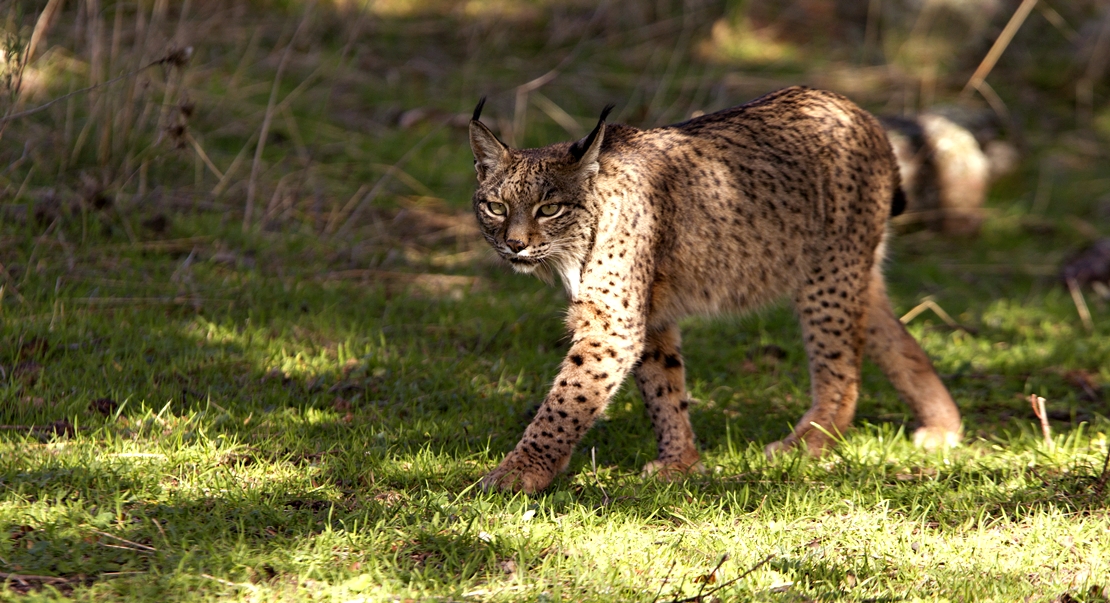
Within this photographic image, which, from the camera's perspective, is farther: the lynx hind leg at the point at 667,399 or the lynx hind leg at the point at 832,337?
the lynx hind leg at the point at 832,337

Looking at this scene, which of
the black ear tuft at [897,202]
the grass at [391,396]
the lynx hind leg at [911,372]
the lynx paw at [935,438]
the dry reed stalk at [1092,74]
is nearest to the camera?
the grass at [391,396]

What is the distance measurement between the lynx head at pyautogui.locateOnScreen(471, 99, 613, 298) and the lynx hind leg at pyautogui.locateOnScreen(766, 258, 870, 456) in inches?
49.9

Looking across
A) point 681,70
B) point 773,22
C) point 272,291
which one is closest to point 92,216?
point 272,291

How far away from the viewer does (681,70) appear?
35.3 ft

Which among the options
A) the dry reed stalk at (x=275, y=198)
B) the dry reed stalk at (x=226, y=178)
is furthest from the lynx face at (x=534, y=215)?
the dry reed stalk at (x=226, y=178)

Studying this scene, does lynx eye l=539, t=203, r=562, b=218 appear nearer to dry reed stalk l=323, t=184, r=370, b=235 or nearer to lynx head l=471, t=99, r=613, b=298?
lynx head l=471, t=99, r=613, b=298

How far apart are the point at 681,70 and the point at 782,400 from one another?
19.2 feet

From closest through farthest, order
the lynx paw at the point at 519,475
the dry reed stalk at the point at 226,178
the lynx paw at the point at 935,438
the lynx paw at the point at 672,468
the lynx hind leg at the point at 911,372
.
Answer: the lynx paw at the point at 519,475
the lynx paw at the point at 672,468
the lynx paw at the point at 935,438
the lynx hind leg at the point at 911,372
the dry reed stalk at the point at 226,178

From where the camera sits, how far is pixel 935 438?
16.5 feet

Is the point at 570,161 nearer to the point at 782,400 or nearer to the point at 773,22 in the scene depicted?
the point at 782,400

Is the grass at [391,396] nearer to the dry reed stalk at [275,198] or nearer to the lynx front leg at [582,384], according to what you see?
the dry reed stalk at [275,198]

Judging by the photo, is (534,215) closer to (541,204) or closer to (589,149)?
(541,204)

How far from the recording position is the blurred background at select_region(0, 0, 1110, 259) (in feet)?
21.2

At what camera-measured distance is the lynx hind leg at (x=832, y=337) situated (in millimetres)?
5121
